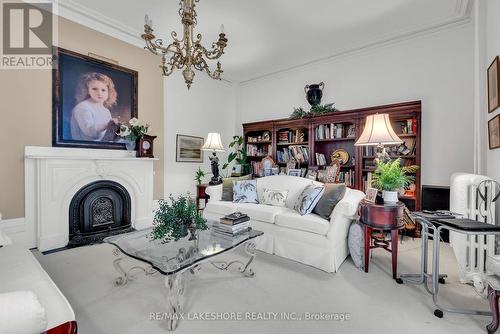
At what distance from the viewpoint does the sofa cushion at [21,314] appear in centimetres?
82

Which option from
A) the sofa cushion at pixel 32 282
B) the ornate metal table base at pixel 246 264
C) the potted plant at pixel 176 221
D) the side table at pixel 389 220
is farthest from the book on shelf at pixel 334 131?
the sofa cushion at pixel 32 282

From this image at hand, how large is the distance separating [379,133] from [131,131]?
3450mm

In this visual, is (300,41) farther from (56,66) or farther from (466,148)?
(56,66)

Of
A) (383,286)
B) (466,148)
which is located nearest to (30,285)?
(383,286)

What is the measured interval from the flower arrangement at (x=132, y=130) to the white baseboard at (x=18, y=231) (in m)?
1.63

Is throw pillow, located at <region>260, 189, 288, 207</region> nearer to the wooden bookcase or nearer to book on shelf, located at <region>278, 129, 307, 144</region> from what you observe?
the wooden bookcase

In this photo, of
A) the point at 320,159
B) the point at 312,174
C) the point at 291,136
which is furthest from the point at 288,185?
the point at 291,136

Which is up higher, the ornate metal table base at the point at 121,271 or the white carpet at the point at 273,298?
the ornate metal table base at the point at 121,271

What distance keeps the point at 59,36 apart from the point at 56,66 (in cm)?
42

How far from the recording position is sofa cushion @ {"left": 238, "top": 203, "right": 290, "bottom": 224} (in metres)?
2.94

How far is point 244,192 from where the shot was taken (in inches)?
141

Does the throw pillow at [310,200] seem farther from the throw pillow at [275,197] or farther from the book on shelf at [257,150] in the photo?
the book on shelf at [257,150]

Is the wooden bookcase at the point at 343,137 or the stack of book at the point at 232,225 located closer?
the stack of book at the point at 232,225

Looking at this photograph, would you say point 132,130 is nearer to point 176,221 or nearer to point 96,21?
point 96,21
